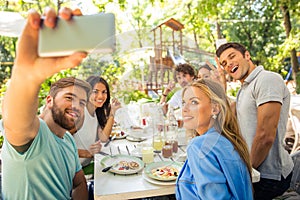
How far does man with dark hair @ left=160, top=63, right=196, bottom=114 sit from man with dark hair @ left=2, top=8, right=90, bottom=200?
0.84 ft

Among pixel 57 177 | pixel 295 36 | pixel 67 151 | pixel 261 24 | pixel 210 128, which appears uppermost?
pixel 261 24

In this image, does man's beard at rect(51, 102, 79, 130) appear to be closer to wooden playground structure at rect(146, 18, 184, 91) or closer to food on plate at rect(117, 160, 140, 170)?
Answer: food on plate at rect(117, 160, 140, 170)

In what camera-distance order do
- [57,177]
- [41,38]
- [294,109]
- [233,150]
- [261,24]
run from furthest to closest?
1. [261,24]
2. [294,109]
3. [57,177]
4. [233,150]
5. [41,38]

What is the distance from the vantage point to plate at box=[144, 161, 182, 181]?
1379 mm

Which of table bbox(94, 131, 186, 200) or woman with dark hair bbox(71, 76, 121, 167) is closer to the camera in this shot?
woman with dark hair bbox(71, 76, 121, 167)

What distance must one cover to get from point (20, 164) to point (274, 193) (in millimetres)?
1388

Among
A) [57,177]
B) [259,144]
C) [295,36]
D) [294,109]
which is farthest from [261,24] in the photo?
[57,177]

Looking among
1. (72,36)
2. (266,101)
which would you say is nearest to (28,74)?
(72,36)

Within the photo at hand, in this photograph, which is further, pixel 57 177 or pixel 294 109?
pixel 294 109

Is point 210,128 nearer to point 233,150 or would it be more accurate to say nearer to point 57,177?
point 233,150

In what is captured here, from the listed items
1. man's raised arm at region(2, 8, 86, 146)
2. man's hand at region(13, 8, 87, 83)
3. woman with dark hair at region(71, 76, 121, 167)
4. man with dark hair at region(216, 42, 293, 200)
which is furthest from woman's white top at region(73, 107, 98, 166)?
man with dark hair at region(216, 42, 293, 200)

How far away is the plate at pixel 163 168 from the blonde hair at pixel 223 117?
357 millimetres

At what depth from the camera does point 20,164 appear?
1.04 metres

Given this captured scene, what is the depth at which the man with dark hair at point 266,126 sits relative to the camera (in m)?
1.59
